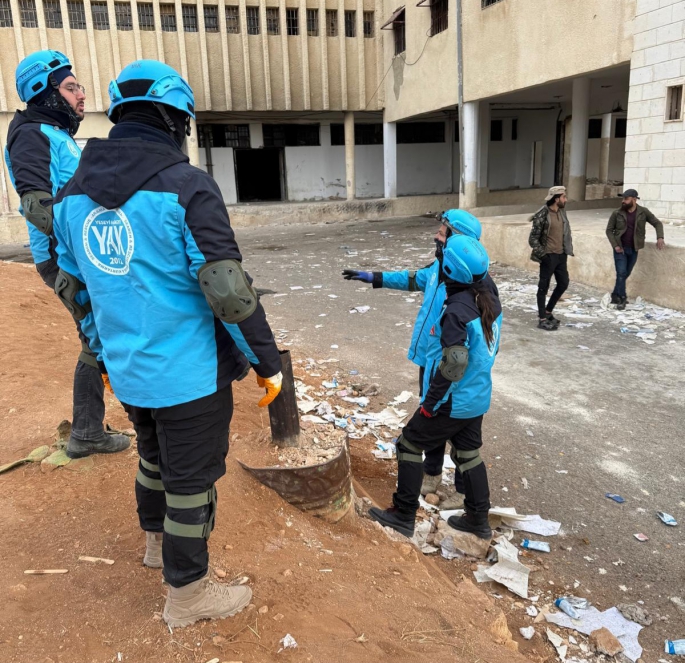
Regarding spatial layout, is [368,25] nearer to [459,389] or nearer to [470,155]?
[470,155]

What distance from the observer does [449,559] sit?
10.5ft

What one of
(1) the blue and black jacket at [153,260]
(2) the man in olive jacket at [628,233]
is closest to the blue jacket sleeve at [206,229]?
(1) the blue and black jacket at [153,260]

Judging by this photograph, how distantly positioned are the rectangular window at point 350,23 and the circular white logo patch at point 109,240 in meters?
20.6

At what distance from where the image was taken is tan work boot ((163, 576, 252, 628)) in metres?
1.99

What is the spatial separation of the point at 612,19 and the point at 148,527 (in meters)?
10.4

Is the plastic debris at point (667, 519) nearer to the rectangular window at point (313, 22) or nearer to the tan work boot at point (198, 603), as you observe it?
the tan work boot at point (198, 603)

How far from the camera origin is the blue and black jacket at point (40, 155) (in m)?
2.75

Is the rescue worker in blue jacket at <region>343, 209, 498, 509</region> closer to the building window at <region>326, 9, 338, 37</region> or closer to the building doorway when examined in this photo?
the building window at <region>326, 9, 338, 37</region>

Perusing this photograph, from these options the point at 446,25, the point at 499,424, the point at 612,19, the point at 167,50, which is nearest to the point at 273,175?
the point at 167,50

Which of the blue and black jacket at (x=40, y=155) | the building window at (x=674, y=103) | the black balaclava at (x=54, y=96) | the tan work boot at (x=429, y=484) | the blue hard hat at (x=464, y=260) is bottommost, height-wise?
the tan work boot at (x=429, y=484)

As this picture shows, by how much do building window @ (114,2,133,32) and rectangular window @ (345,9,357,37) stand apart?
23.0ft

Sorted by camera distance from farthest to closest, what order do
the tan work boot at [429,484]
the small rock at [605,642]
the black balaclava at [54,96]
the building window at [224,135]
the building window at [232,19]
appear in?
1. the building window at [224,135]
2. the building window at [232,19]
3. the tan work boot at [429,484]
4. the black balaclava at [54,96]
5. the small rock at [605,642]

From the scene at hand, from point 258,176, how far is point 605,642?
2346 centimetres

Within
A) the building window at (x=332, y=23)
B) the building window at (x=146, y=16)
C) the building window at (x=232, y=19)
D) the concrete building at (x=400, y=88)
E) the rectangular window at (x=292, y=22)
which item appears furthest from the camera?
the building window at (x=332, y=23)
